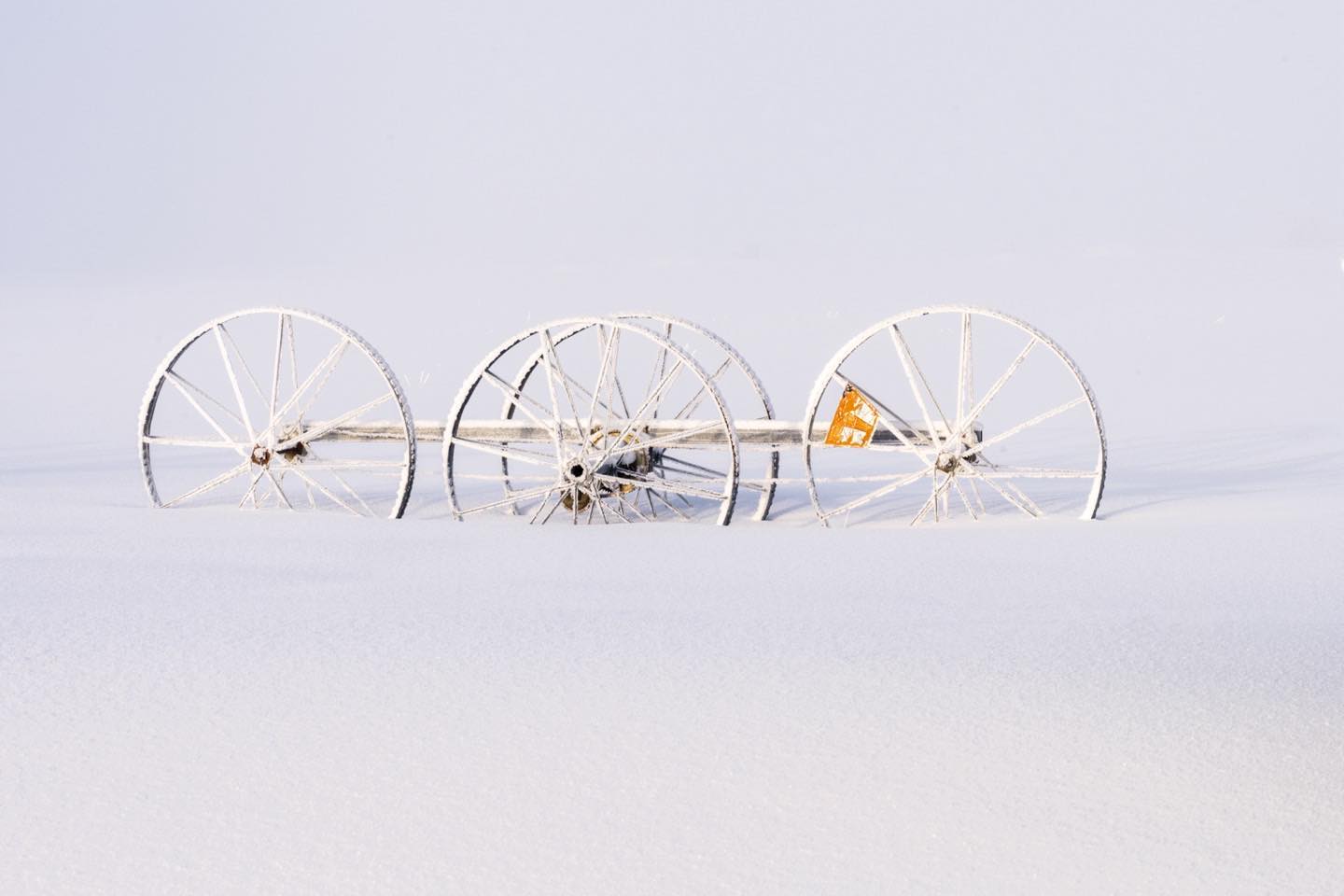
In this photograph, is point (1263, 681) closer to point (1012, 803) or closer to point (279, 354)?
point (1012, 803)

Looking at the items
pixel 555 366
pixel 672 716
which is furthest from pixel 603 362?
pixel 672 716

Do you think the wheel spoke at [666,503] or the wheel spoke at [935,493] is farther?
the wheel spoke at [666,503]

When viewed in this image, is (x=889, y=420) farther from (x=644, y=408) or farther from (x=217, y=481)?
(x=217, y=481)

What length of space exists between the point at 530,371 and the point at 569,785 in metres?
5.94

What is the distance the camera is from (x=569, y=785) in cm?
418

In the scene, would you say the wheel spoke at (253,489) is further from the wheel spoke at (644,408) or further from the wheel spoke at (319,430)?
the wheel spoke at (644,408)

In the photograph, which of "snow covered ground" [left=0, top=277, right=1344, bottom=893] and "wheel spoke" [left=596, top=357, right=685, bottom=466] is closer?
"snow covered ground" [left=0, top=277, right=1344, bottom=893]

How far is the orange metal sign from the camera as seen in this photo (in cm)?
851

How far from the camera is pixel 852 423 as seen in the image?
28.0 feet

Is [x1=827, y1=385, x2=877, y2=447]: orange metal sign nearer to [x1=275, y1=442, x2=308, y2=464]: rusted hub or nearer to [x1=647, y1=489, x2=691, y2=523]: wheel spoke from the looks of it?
[x1=647, y1=489, x2=691, y2=523]: wheel spoke

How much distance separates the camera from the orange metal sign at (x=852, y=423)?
8.51 m

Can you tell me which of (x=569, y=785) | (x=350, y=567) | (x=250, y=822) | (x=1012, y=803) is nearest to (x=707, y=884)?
(x=569, y=785)

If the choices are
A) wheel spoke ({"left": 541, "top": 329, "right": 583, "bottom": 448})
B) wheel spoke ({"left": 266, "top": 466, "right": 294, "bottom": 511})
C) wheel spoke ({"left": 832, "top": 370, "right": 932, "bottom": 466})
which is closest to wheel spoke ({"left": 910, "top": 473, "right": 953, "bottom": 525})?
wheel spoke ({"left": 832, "top": 370, "right": 932, "bottom": 466})

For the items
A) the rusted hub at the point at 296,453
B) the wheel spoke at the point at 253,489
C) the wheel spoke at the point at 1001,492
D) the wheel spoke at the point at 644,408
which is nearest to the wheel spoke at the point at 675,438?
the wheel spoke at the point at 644,408
